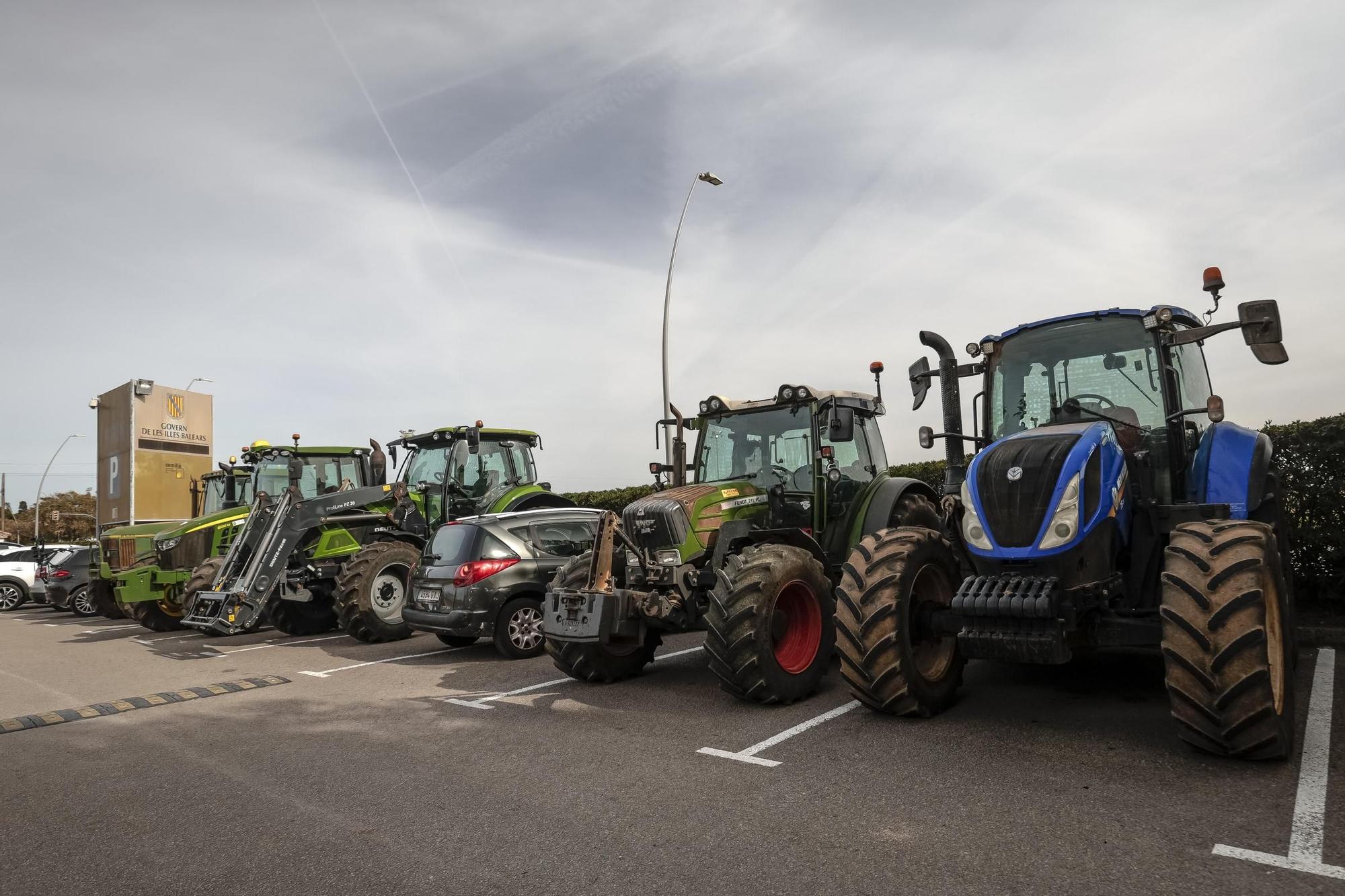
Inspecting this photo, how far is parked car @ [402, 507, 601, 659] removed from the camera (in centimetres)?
889

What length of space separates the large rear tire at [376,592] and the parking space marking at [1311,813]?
924cm

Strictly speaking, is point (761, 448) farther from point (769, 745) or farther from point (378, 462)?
point (378, 462)

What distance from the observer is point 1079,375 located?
614cm

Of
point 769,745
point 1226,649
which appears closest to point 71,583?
point 769,745

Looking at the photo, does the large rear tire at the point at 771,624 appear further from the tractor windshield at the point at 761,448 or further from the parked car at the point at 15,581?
the parked car at the point at 15,581

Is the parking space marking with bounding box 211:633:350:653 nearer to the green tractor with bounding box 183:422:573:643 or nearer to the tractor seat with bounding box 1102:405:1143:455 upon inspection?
the green tractor with bounding box 183:422:573:643

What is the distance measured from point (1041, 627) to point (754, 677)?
209 cm

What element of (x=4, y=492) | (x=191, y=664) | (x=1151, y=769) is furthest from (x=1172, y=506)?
(x=4, y=492)

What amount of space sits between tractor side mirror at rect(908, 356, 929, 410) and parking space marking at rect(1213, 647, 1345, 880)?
317 cm

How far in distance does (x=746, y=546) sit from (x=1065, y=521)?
3.01 m

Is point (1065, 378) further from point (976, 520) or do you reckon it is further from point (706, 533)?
point (706, 533)

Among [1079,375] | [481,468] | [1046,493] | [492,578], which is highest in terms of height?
[1079,375]

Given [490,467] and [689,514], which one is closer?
[689,514]

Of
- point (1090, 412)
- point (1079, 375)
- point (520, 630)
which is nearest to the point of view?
point (1090, 412)
